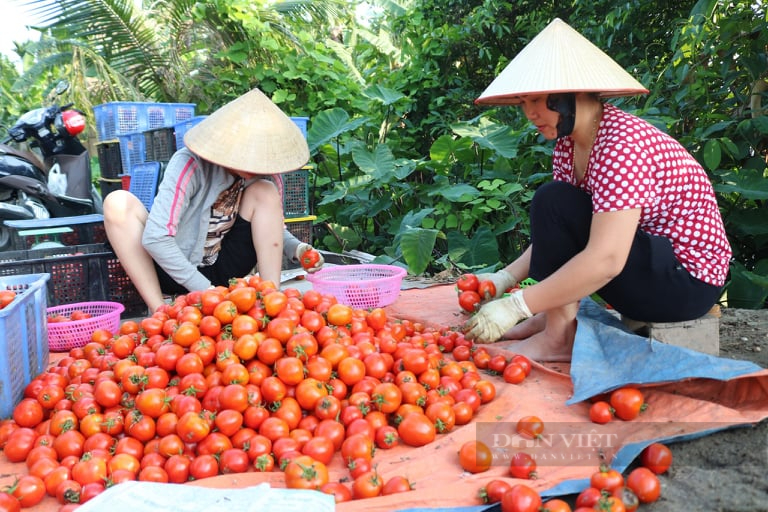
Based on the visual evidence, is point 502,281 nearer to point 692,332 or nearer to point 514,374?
point 514,374

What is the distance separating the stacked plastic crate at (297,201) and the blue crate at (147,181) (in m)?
0.93

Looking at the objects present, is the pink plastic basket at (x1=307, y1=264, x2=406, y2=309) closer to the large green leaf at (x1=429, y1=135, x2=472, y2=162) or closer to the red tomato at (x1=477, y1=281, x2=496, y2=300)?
the red tomato at (x1=477, y1=281, x2=496, y2=300)

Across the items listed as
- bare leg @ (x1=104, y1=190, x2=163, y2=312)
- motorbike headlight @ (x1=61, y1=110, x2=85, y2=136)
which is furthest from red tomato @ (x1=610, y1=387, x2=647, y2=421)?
motorbike headlight @ (x1=61, y1=110, x2=85, y2=136)

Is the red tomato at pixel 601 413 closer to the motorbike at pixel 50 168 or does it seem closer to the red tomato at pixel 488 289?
the red tomato at pixel 488 289

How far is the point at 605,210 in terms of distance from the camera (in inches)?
86.0

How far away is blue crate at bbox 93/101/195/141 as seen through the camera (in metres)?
5.80

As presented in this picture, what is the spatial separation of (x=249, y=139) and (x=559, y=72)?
1.62 m

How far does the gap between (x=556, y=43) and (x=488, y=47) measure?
4.35 metres

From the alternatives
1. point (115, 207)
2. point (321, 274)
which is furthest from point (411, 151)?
point (115, 207)

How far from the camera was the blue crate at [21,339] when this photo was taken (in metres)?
2.19

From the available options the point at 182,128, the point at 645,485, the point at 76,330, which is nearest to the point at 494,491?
the point at 645,485

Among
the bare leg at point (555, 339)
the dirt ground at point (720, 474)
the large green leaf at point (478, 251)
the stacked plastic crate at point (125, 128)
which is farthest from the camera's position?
the stacked plastic crate at point (125, 128)

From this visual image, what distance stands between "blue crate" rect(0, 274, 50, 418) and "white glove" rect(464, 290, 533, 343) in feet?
5.87

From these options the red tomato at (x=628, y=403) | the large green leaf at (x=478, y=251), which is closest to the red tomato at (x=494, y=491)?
the red tomato at (x=628, y=403)
